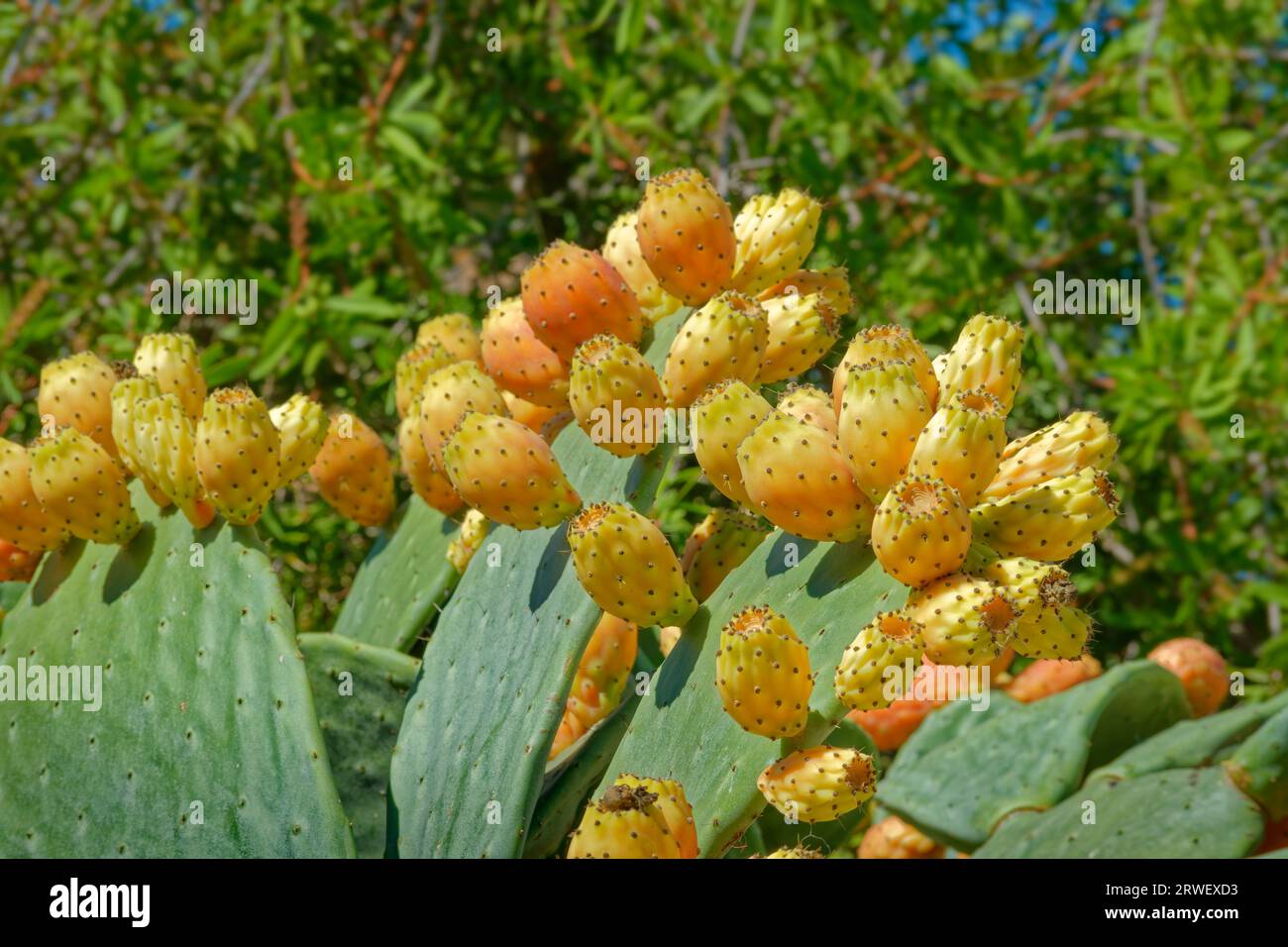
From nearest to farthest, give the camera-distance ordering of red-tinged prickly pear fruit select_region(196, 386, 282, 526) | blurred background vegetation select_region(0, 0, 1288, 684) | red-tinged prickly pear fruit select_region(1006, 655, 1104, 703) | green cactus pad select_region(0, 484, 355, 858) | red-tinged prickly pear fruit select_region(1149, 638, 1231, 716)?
green cactus pad select_region(0, 484, 355, 858) → red-tinged prickly pear fruit select_region(196, 386, 282, 526) → red-tinged prickly pear fruit select_region(1149, 638, 1231, 716) → red-tinged prickly pear fruit select_region(1006, 655, 1104, 703) → blurred background vegetation select_region(0, 0, 1288, 684)

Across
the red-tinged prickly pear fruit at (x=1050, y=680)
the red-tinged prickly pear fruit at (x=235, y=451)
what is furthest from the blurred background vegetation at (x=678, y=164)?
the red-tinged prickly pear fruit at (x=235, y=451)

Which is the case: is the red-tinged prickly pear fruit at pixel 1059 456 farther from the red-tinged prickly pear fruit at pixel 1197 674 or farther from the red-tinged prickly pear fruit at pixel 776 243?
the red-tinged prickly pear fruit at pixel 1197 674

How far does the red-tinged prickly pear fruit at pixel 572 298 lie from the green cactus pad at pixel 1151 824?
750 mm

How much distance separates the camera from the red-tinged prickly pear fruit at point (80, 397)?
5.75 ft

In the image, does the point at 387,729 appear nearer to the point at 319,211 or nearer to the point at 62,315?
the point at 319,211

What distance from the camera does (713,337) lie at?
1442 millimetres

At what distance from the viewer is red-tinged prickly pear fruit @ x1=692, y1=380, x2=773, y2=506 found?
1.31 m

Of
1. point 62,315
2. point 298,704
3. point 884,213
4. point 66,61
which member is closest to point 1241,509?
point 884,213

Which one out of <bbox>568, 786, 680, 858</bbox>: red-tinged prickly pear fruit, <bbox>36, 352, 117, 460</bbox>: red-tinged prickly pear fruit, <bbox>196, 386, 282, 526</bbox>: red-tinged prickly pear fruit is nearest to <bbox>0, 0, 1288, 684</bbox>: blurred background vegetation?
<bbox>36, 352, 117, 460</bbox>: red-tinged prickly pear fruit

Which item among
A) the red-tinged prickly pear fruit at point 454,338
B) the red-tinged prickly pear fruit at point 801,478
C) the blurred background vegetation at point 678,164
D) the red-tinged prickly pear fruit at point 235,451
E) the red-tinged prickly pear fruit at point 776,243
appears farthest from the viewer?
the blurred background vegetation at point 678,164

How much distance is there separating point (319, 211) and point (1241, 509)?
6.74 feet

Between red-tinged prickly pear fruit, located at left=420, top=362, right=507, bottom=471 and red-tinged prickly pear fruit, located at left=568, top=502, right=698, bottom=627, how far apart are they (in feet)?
1.19

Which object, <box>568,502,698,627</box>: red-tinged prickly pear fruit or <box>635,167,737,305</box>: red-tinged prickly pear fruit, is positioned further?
<box>635,167,737,305</box>: red-tinged prickly pear fruit

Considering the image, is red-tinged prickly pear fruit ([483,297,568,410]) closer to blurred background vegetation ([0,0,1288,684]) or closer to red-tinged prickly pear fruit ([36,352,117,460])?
red-tinged prickly pear fruit ([36,352,117,460])
